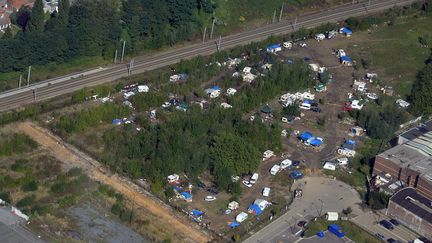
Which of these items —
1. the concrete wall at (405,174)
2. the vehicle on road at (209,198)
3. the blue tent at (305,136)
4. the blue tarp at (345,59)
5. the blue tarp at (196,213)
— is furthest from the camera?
the blue tarp at (345,59)

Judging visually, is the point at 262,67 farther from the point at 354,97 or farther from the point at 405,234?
the point at 405,234

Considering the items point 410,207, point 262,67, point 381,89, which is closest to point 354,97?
point 381,89

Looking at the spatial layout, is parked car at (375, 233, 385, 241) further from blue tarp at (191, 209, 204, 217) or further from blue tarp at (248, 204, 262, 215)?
blue tarp at (191, 209, 204, 217)

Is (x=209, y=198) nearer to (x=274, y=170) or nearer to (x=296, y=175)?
(x=274, y=170)

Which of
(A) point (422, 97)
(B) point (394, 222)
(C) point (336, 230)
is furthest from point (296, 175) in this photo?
(A) point (422, 97)

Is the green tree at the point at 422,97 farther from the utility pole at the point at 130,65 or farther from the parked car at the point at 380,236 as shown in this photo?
the utility pole at the point at 130,65

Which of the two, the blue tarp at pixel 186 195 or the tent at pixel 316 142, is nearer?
the blue tarp at pixel 186 195

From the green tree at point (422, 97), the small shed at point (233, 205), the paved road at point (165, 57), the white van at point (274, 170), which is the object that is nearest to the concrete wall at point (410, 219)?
the white van at point (274, 170)
